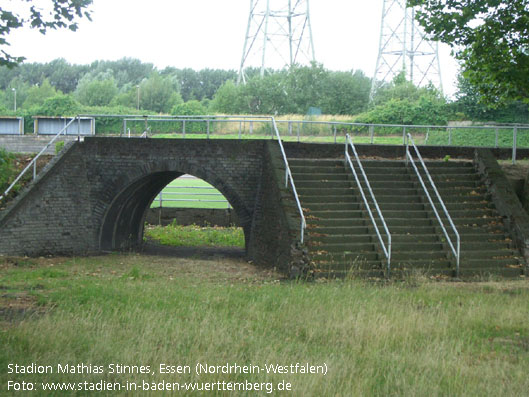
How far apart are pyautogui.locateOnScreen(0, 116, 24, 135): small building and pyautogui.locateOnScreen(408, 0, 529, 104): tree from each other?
24147 millimetres

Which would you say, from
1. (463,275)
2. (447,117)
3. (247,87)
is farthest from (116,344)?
(247,87)

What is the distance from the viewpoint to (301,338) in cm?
871

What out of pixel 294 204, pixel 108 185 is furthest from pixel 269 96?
pixel 294 204

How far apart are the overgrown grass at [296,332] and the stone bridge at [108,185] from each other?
16.0ft

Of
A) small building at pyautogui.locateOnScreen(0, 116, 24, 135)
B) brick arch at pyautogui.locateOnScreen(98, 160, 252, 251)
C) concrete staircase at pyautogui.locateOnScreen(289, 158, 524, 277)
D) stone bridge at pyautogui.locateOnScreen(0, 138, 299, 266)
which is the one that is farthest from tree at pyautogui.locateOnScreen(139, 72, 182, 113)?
concrete staircase at pyautogui.locateOnScreen(289, 158, 524, 277)

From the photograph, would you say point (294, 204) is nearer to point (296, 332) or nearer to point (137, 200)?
point (296, 332)

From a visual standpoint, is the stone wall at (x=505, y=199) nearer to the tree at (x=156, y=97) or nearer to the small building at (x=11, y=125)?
the small building at (x=11, y=125)

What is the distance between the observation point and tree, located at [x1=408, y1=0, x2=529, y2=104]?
15453 mm

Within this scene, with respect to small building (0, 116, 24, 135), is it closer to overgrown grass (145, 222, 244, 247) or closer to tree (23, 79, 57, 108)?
overgrown grass (145, 222, 244, 247)

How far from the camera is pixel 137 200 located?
2141 cm

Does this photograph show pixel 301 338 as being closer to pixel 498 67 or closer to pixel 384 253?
pixel 384 253

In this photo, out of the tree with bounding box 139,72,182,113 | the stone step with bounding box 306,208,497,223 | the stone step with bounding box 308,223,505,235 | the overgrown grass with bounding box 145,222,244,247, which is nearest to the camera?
the stone step with bounding box 308,223,505,235

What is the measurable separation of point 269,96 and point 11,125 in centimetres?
1694

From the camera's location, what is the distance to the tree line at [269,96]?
107ft
